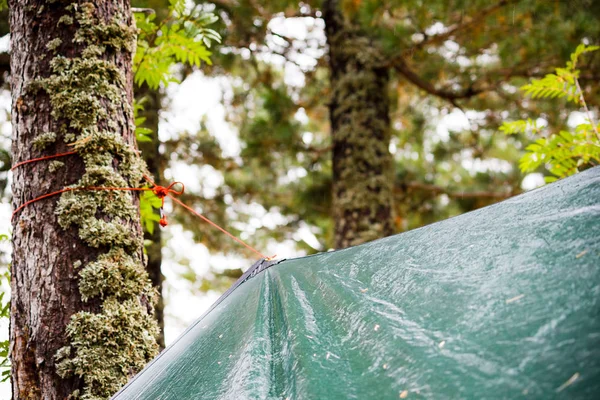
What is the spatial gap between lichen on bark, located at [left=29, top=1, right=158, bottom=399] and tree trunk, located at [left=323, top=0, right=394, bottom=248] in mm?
2256

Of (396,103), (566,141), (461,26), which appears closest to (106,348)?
(566,141)

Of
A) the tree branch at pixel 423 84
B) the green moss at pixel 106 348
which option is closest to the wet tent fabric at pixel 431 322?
the green moss at pixel 106 348

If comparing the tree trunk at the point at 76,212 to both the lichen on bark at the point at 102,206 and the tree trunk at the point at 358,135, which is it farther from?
the tree trunk at the point at 358,135

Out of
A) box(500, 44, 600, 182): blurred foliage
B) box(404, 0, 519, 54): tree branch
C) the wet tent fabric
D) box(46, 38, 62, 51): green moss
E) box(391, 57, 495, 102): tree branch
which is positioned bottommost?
the wet tent fabric

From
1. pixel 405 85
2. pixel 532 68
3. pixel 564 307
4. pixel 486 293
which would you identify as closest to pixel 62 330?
pixel 486 293

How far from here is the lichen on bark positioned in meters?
1.16

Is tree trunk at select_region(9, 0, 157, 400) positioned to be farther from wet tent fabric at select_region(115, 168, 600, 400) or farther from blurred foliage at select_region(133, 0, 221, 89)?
blurred foliage at select_region(133, 0, 221, 89)

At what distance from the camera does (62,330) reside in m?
1.16

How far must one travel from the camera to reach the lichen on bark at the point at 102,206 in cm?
116

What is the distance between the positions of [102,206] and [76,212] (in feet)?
0.23

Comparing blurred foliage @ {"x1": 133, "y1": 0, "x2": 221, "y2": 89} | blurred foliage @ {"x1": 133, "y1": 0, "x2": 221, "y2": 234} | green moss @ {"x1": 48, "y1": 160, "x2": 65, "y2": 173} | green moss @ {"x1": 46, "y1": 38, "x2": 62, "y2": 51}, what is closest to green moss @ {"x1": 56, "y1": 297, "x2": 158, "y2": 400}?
green moss @ {"x1": 48, "y1": 160, "x2": 65, "y2": 173}

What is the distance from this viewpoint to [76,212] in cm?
125

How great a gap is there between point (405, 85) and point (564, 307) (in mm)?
4638

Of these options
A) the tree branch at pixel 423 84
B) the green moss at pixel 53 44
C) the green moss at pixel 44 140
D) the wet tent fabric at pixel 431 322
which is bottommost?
the wet tent fabric at pixel 431 322
